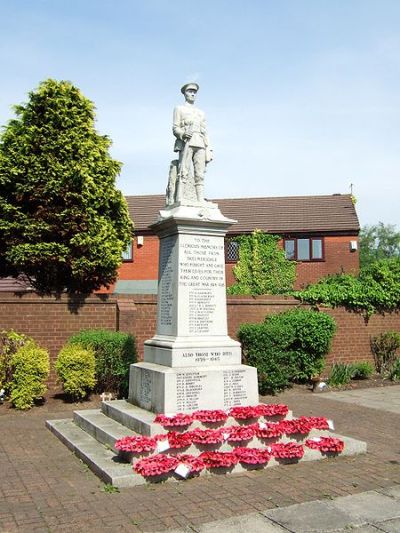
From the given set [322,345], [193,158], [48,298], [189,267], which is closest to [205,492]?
[189,267]

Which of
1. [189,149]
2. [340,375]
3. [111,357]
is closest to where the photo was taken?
[189,149]

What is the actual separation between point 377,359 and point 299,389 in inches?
142

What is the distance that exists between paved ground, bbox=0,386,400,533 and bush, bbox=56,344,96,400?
297 cm

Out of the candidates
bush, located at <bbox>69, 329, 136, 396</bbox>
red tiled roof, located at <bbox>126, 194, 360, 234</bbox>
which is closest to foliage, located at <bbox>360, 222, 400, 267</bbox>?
red tiled roof, located at <bbox>126, 194, 360, 234</bbox>

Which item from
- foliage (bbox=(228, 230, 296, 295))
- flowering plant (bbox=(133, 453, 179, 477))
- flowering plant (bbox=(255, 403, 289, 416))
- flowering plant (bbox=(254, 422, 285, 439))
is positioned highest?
foliage (bbox=(228, 230, 296, 295))

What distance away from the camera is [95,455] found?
673 centimetres

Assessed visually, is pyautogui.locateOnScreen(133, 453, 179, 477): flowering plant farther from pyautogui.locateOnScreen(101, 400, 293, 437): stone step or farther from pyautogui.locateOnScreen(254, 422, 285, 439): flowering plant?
pyautogui.locateOnScreen(254, 422, 285, 439): flowering plant

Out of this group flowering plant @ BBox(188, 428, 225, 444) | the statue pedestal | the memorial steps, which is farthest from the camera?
the statue pedestal

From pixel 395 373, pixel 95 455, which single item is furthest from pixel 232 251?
pixel 95 455

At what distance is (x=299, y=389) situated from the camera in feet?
44.4

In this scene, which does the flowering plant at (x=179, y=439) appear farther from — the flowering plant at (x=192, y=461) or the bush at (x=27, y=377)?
the bush at (x=27, y=377)

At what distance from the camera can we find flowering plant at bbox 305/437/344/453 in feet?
22.6

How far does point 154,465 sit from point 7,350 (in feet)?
20.7

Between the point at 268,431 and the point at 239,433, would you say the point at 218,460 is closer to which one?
the point at 239,433
